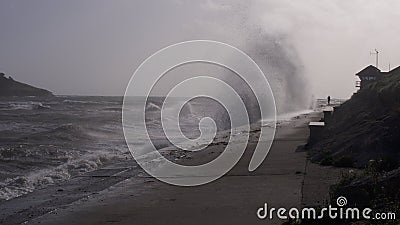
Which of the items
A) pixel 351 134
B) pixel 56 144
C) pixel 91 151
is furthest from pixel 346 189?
pixel 56 144

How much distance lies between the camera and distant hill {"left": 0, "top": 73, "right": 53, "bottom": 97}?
15086cm

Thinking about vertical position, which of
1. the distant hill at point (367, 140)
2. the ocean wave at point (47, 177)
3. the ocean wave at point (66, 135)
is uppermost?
the distant hill at point (367, 140)

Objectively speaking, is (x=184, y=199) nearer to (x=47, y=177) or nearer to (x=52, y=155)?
(x=47, y=177)

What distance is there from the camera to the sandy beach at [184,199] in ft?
36.4

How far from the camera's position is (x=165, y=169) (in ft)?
61.8

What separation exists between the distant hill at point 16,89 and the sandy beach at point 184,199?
140463 mm

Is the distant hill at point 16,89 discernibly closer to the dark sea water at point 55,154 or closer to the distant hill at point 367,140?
the dark sea water at point 55,154

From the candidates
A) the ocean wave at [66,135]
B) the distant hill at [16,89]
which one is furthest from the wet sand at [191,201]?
the distant hill at [16,89]

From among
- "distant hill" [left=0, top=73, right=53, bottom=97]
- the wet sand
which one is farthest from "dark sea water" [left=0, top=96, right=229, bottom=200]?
"distant hill" [left=0, top=73, right=53, bottom=97]

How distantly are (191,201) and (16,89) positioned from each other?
15026 centimetres

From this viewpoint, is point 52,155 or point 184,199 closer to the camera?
point 184,199

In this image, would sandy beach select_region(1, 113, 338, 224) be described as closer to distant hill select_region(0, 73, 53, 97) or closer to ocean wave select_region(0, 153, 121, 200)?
ocean wave select_region(0, 153, 121, 200)

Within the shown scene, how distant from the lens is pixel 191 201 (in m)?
12.5

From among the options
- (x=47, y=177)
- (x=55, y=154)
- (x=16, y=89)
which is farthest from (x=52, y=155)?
(x=16, y=89)
